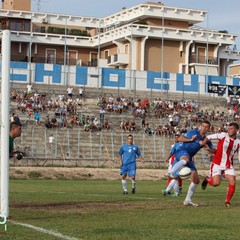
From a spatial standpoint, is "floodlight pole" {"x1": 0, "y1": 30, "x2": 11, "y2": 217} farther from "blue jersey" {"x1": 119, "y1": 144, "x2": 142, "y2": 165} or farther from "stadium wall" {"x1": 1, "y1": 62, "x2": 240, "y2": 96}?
"stadium wall" {"x1": 1, "y1": 62, "x2": 240, "y2": 96}

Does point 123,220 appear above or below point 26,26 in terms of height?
below

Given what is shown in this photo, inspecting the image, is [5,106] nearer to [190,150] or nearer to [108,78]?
[190,150]

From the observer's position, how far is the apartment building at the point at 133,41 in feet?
287

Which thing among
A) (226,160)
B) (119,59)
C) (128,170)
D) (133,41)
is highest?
(133,41)

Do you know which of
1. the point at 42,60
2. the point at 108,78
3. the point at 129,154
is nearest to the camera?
the point at 129,154

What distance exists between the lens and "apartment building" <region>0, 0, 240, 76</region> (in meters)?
87.5

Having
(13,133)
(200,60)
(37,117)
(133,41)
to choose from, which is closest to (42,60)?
(133,41)

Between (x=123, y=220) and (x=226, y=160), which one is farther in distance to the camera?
(x=226, y=160)

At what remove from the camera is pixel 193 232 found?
13484 mm

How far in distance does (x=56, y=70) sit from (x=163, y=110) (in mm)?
11503

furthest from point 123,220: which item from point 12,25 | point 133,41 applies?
point 12,25

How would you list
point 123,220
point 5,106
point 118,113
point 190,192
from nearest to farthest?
1. point 5,106
2. point 123,220
3. point 190,192
4. point 118,113

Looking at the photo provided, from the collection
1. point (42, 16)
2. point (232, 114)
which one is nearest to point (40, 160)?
point (232, 114)

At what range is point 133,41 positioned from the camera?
286ft
